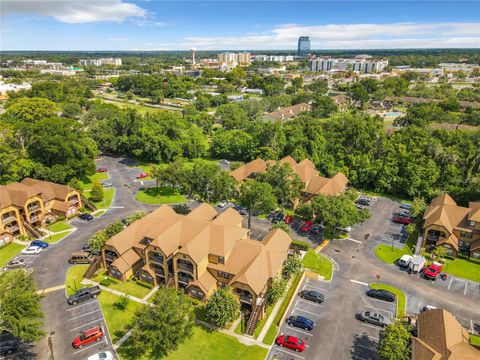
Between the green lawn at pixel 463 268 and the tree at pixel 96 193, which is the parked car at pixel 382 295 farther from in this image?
the tree at pixel 96 193

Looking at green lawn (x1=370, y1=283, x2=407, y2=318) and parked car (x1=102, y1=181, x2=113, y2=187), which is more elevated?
parked car (x1=102, y1=181, x2=113, y2=187)

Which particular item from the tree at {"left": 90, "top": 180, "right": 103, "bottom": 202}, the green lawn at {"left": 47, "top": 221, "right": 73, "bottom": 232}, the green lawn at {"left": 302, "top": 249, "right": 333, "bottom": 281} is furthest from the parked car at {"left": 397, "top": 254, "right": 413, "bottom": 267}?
the tree at {"left": 90, "top": 180, "right": 103, "bottom": 202}

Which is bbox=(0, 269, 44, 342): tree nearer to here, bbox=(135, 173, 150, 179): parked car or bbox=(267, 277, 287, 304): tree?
bbox=(267, 277, 287, 304): tree

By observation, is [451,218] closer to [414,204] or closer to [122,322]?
[414,204]

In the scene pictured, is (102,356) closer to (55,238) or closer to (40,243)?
(40,243)

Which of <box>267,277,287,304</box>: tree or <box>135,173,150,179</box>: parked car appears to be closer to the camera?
<box>267,277,287,304</box>: tree

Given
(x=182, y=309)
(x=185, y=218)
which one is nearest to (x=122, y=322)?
(x=182, y=309)

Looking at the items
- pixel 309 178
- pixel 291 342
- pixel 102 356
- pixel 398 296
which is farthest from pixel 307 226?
pixel 102 356
